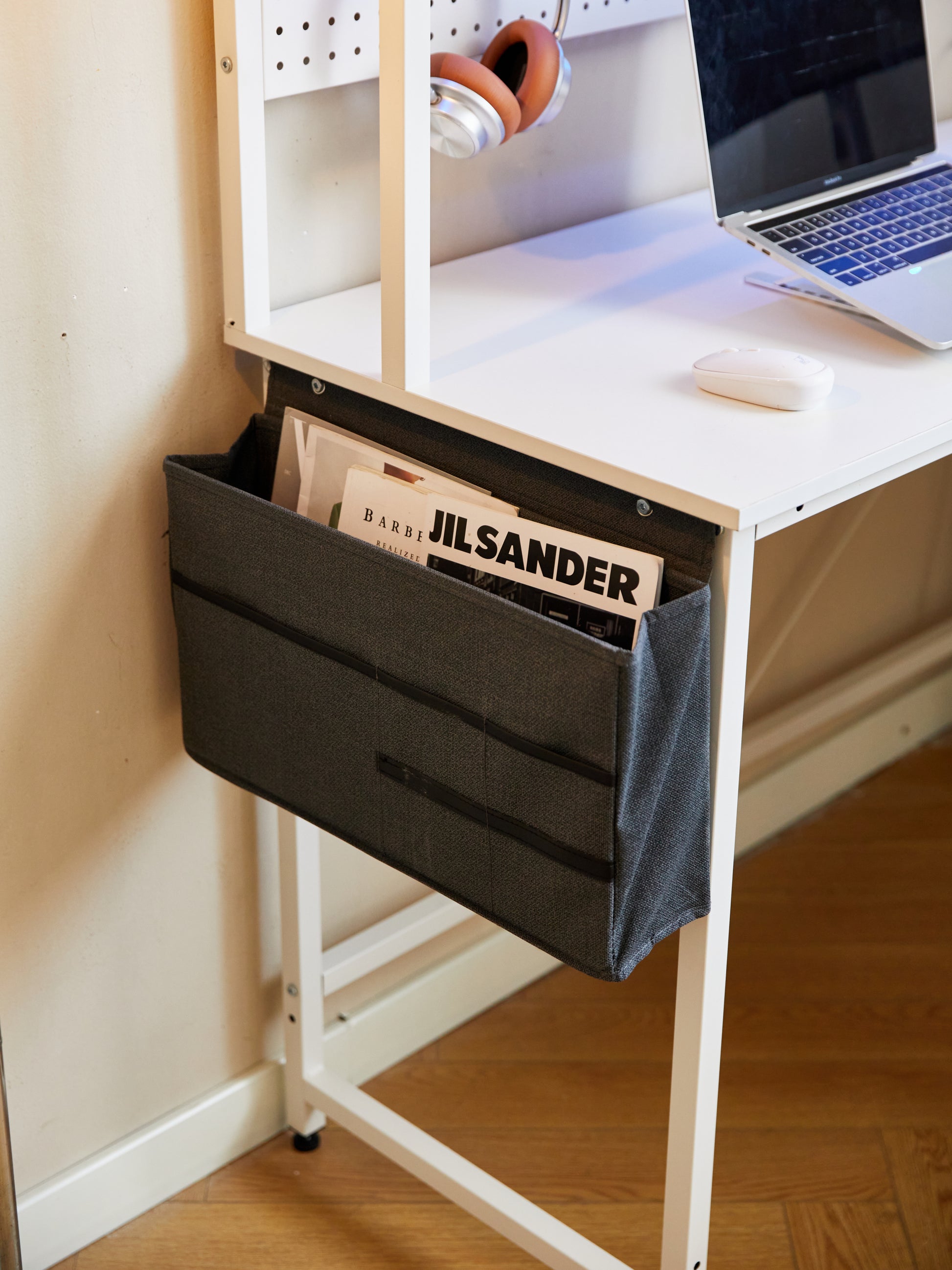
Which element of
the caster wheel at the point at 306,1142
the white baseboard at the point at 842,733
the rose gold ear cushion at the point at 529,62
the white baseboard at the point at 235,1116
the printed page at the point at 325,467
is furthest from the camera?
the white baseboard at the point at 842,733

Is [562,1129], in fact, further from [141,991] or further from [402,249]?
[402,249]

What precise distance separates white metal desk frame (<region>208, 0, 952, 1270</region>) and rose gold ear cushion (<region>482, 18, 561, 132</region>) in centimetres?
16

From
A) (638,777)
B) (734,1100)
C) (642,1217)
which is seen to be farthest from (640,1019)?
(638,777)

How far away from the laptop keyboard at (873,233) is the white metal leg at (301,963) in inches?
25.8

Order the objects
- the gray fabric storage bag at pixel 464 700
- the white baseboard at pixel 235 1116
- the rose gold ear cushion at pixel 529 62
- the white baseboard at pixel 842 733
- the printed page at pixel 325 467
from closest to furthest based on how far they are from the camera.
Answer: the gray fabric storage bag at pixel 464 700 < the printed page at pixel 325 467 < the rose gold ear cushion at pixel 529 62 < the white baseboard at pixel 235 1116 < the white baseboard at pixel 842 733

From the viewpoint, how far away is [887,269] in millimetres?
1122

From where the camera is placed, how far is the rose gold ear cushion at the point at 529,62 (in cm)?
110

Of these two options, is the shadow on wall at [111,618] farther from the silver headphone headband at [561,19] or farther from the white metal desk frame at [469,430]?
the silver headphone headband at [561,19]

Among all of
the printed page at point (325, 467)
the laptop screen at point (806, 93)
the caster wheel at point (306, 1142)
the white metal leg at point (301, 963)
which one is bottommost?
the caster wheel at point (306, 1142)

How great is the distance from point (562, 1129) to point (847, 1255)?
31 centimetres

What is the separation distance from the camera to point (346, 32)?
1.09m

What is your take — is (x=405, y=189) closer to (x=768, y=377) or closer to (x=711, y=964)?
(x=768, y=377)

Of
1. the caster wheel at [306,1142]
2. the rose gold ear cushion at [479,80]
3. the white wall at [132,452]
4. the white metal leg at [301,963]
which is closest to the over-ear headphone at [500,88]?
the rose gold ear cushion at [479,80]

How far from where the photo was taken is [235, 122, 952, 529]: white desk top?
0.88m
